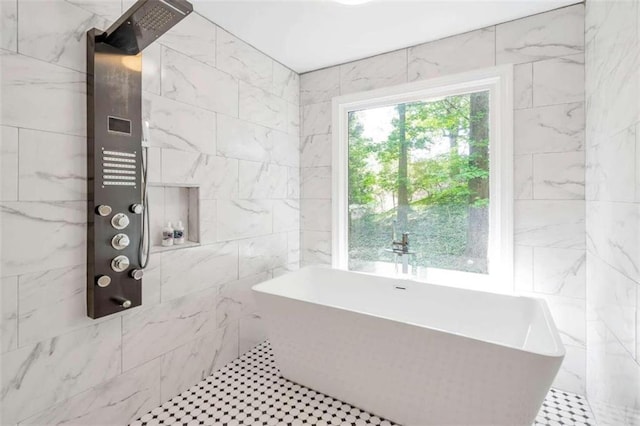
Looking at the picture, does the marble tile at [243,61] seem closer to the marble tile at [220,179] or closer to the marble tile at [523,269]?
the marble tile at [220,179]

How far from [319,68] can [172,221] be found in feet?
6.64

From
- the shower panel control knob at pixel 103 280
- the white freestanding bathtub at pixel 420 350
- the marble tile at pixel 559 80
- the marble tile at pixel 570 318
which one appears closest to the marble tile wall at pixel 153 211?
the shower panel control knob at pixel 103 280

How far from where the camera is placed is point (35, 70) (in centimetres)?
143

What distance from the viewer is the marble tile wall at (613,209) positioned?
1.31m

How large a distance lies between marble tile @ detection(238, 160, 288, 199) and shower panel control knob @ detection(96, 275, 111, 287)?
1138mm

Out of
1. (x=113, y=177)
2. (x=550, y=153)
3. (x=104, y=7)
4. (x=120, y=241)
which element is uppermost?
(x=104, y=7)

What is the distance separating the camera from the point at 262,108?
2.74 metres

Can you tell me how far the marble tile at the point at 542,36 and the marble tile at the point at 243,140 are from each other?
1.93 meters

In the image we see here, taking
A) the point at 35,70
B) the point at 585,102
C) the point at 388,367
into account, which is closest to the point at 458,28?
the point at 585,102

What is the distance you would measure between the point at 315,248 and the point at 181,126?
1.69 meters

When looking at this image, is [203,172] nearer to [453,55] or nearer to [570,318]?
[453,55]

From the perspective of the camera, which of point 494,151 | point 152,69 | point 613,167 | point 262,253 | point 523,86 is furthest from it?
point 262,253

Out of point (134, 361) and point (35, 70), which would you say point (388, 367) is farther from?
point (35, 70)

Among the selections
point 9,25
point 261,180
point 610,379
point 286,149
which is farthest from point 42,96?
point 610,379
